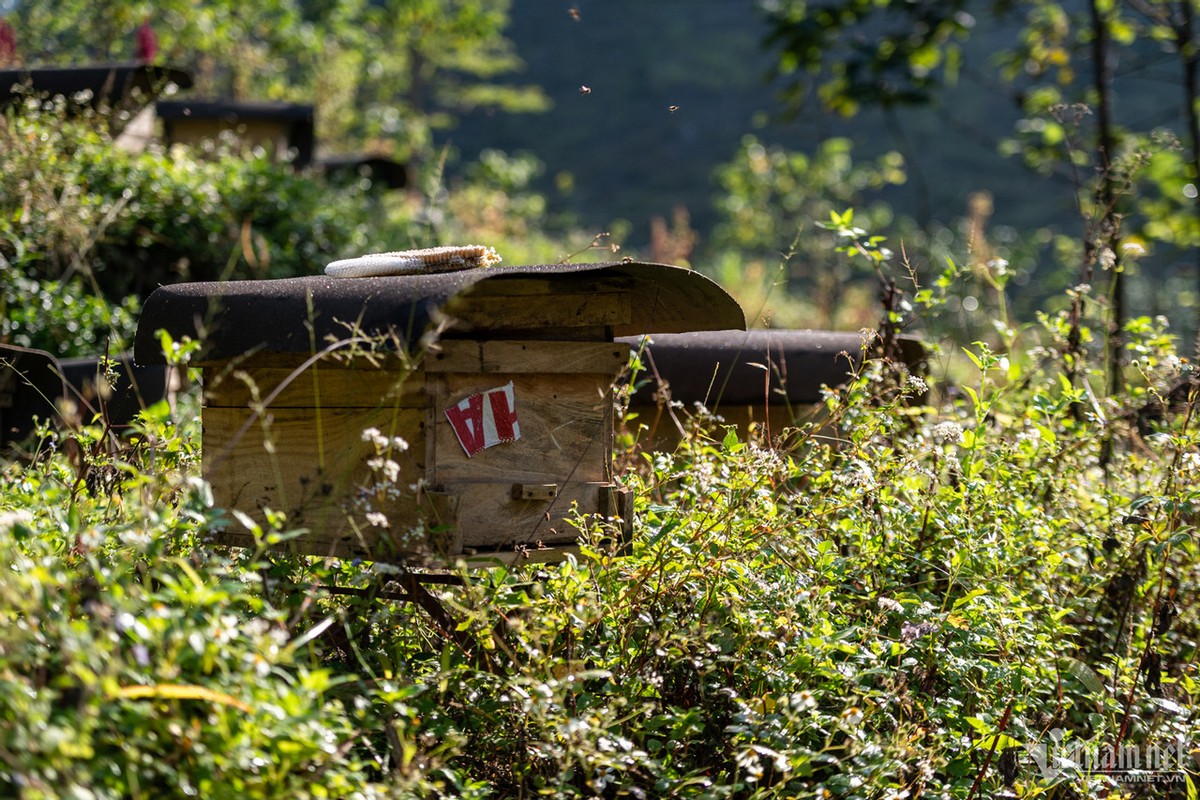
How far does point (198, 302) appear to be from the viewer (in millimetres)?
2918

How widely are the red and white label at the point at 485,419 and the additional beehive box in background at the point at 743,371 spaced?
1252 mm

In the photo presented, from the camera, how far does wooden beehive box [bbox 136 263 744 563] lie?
109 inches

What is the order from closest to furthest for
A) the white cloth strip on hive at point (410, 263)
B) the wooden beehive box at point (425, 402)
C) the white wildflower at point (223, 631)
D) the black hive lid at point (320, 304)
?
the white wildflower at point (223, 631)
the black hive lid at point (320, 304)
the wooden beehive box at point (425, 402)
the white cloth strip on hive at point (410, 263)

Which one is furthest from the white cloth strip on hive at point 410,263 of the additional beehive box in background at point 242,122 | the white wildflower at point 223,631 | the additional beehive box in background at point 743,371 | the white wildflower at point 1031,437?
the additional beehive box in background at point 242,122

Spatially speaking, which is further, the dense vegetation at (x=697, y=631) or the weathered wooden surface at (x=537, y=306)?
the weathered wooden surface at (x=537, y=306)

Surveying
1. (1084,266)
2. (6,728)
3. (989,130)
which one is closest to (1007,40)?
(989,130)

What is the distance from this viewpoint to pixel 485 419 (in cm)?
298

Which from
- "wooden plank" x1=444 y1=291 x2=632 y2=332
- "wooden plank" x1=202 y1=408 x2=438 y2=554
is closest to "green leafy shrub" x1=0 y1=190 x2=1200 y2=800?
"wooden plank" x1=202 y1=408 x2=438 y2=554

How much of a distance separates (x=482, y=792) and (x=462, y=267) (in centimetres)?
157

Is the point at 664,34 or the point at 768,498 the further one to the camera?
the point at 664,34

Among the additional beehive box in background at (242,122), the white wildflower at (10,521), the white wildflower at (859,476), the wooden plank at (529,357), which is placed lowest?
the white wildflower at (10,521)

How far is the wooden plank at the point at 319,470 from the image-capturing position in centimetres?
289

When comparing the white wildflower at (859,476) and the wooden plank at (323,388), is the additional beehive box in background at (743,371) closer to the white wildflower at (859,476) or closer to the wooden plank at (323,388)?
the white wildflower at (859,476)

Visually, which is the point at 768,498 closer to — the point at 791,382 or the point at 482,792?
the point at 482,792
